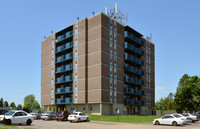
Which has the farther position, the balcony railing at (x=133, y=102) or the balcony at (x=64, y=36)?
the balcony at (x=64, y=36)

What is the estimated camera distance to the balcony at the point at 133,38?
58537mm

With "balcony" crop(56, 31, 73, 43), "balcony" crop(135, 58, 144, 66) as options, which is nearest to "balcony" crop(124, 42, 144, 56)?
"balcony" crop(135, 58, 144, 66)

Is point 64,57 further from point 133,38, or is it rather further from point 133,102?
point 133,102

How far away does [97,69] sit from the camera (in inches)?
1982

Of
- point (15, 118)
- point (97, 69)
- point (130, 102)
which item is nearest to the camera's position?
point (15, 118)

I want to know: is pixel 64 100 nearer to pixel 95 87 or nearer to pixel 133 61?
pixel 95 87

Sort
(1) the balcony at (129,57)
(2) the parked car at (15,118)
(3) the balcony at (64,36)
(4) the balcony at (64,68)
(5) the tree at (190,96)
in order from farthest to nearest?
1. (5) the tree at (190,96)
2. (3) the balcony at (64,36)
3. (1) the balcony at (129,57)
4. (4) the balcony at (64,68)
5. (2) the parked car at (15,118)

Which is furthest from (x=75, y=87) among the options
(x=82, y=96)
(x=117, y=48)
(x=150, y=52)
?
(x=150, y=52)

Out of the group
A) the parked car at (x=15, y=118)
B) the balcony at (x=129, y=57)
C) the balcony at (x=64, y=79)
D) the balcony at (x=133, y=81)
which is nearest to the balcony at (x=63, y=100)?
the balcony at (x=64, y=79)

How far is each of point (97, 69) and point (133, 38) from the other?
645 inches

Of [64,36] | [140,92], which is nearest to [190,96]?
[140,92]

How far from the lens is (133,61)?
6000 cm

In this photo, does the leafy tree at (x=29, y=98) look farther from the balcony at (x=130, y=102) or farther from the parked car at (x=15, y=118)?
the parked car at (x=15, y=118)

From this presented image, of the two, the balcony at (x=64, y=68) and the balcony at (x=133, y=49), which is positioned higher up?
the balcony at (x=133, y=49)
